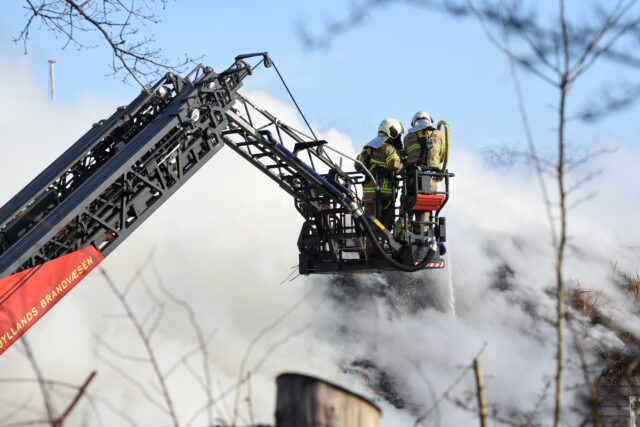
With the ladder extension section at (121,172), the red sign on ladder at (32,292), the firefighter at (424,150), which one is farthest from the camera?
the firefighter at (424,150)

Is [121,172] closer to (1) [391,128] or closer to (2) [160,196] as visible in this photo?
(2) [160,196]

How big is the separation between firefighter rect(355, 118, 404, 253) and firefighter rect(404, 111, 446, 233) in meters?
0.20

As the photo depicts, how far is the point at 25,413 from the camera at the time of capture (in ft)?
53.5

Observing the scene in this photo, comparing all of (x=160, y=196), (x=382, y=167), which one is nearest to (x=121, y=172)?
(x=160, y=196)

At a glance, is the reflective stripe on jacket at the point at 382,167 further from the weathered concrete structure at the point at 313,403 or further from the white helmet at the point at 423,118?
the weathered concrete structure at the point at 313,403

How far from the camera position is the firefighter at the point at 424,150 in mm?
12961

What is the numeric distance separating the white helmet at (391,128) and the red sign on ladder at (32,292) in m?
4.66

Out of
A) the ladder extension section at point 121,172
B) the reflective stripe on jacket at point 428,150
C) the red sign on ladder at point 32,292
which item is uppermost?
the reflective stripe on jacket at point 428,150

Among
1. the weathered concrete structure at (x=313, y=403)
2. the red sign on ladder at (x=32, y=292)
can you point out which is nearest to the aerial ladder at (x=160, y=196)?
the red sign on ladder at (x=32, y=292)

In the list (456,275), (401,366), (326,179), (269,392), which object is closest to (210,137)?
(326,179)

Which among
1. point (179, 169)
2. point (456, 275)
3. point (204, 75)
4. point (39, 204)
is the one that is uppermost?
point (456, 275)

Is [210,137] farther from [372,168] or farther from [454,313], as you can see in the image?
[454,313]

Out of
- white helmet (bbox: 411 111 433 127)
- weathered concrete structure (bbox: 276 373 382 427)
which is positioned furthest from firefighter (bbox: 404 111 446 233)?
weathered concrete structure (bbox: 276 373 382 427)

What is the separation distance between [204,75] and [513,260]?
13668mm
